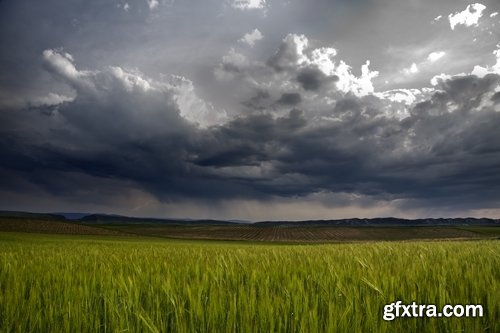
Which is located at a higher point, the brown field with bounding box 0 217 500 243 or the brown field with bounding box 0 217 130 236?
the brown field with bounding box 0 217 130 236

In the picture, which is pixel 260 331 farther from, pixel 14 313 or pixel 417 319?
pixel 14 313

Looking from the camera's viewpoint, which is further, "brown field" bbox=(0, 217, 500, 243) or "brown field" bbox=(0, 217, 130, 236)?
"brown field" bbox=(0, 217, 500, 243)

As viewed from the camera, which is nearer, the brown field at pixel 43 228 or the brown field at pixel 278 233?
the brown field at pixel 43 228

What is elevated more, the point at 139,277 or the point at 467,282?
the point at 467,282

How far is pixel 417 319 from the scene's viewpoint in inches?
81.4

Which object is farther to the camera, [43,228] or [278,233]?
[278,233]

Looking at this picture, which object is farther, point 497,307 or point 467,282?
point 467,282

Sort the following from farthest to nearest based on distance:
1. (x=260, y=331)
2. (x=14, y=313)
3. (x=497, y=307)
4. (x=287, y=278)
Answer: (x=287, y=278) < (x=14, y=313) < (x=497, y=307) < (x=260, y=331)

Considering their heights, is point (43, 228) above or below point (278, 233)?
above

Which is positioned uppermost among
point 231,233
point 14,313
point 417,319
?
point 417,319

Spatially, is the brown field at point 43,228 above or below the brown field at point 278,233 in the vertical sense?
above

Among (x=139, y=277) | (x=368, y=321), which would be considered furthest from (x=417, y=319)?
(x=139, y=277)

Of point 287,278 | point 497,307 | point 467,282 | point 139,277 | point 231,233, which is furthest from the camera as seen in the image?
point 231,233

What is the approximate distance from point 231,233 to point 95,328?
355 feet
